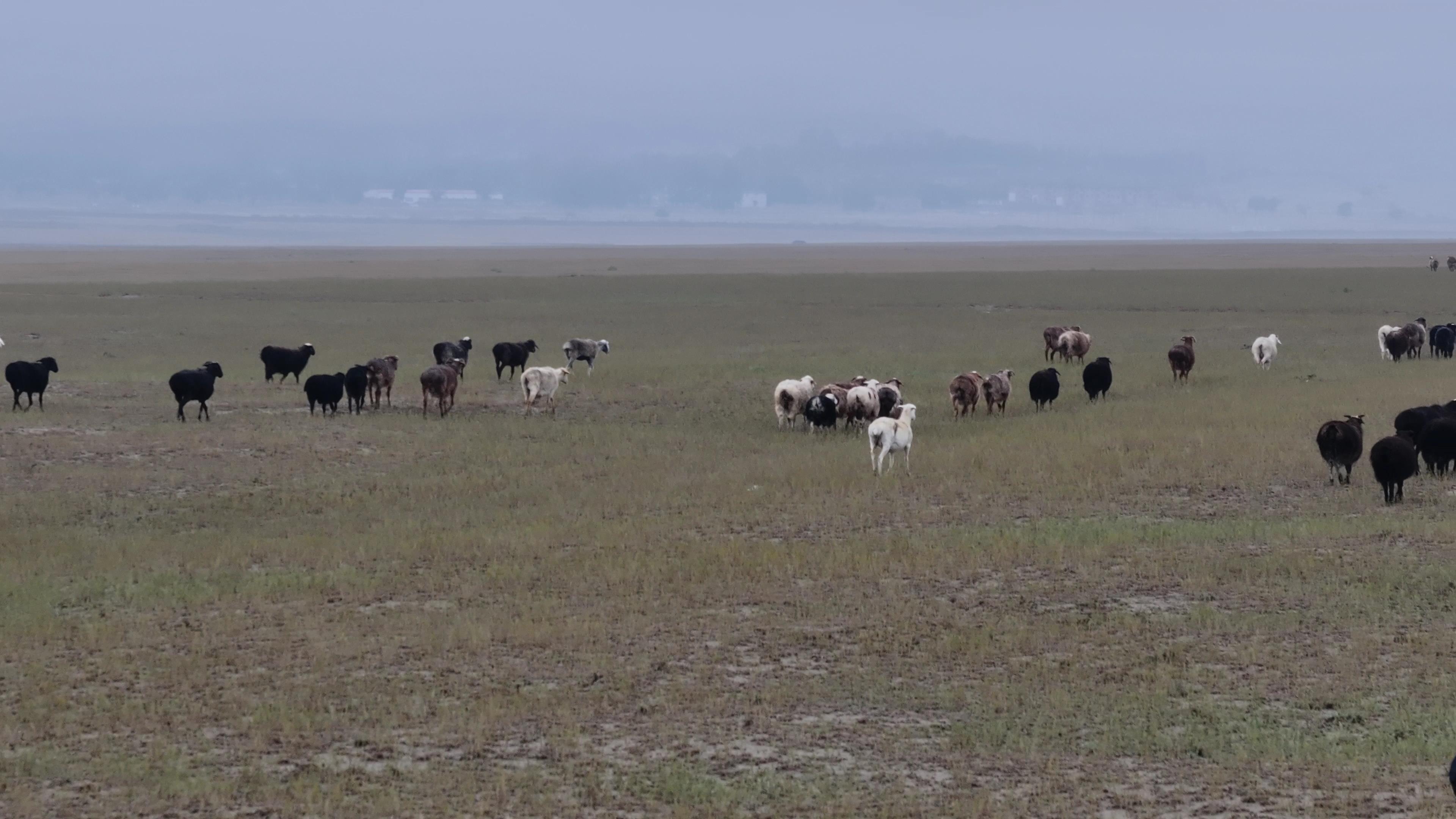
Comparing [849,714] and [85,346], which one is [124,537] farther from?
[85,346]

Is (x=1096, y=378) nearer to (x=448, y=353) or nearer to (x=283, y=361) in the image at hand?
(x=448, y=353)

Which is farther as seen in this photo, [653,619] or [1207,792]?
[653,619]

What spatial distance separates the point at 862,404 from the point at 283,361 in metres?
12.6

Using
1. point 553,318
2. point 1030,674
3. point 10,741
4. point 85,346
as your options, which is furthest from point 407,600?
point 553,318

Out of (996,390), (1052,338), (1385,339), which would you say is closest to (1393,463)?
(996,390)

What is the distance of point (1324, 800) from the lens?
26.7 ft

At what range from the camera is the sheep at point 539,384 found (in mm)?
25984

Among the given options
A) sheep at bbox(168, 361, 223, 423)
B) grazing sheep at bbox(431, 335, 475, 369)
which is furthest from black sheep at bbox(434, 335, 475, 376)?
sheep at bbox(168, 361, 223, 423)

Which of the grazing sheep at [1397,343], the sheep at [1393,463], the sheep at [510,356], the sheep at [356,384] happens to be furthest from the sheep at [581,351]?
the sheep at [1393,463]

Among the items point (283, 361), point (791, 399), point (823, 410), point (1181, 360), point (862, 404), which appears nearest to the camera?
point (823, 410)

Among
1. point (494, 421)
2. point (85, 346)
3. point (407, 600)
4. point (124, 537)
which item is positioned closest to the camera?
point (407, 600)

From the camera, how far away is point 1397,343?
111 ft

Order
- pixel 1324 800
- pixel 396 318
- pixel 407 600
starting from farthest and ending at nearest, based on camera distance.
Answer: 1. pixel 396 318
2. pixel 407 600
3. pixel 1324 800

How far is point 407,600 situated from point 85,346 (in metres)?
30.8
